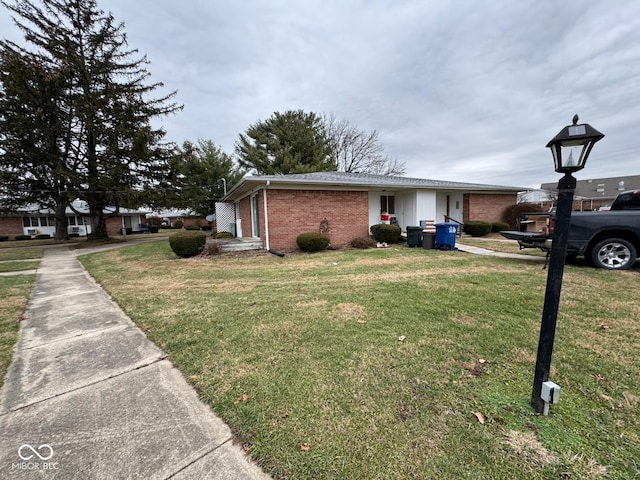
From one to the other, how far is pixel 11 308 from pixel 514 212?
67.5ft

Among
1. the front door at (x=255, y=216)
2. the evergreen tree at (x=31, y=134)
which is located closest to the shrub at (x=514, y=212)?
the front door at (x=255, y=216)

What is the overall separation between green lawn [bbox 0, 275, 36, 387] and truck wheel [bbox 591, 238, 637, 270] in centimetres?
1034

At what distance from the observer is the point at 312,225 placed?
11.1m

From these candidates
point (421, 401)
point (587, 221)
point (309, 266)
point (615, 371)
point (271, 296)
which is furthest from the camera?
point (309, 266)

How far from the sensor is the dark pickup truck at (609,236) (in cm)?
588

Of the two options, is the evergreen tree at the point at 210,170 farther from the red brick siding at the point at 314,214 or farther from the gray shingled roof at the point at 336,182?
the red brick siding at the point at 314,214

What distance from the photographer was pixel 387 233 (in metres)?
11.5

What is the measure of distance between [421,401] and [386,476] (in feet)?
2.38

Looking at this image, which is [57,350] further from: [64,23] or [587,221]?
[64,23]

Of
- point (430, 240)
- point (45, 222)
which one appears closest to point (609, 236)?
point (430, 240)

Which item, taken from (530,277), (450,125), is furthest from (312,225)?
(450,125)

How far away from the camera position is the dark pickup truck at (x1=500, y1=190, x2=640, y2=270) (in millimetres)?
5879

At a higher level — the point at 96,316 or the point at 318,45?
the point at 318,45

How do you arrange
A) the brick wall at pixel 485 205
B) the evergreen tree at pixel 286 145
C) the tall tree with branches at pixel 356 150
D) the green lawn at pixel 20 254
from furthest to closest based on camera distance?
the tall tree with branches at pixel 356 150 < the evergreen tree at pixel 286 145 < the brick wall at pixel 485 205 < the green lawn at pixel 20 254
